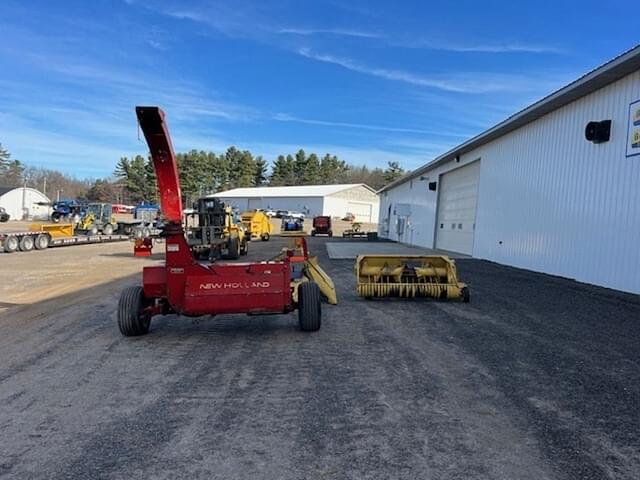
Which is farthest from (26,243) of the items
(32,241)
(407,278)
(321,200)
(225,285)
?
(321,200)

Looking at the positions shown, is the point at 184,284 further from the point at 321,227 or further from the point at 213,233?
the point at 321,227

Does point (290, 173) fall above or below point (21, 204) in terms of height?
above

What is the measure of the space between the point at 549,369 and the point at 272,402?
2.97 m

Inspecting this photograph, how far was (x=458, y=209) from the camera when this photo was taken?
24172 millimetres

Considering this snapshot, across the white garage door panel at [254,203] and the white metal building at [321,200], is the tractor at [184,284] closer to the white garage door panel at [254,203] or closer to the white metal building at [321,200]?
the white metal building at [321,200]

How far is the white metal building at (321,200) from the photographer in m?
84.5

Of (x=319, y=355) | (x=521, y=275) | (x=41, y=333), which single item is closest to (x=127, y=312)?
(x=41, y=333)

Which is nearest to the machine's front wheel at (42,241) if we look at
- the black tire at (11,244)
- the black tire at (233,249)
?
the black tire at (11,244)

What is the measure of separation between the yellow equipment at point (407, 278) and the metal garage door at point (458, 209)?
11990mm

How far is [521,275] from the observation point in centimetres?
1407

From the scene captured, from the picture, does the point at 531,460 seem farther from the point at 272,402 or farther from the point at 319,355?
the point at 319,355

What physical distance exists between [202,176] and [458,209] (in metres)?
87.4

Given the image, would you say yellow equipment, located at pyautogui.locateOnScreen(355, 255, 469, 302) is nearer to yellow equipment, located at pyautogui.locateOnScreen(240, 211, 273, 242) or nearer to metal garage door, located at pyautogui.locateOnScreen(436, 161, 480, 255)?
metal garage door, located at pyautogui.locateOnScreen(436, 161, 480, 255)

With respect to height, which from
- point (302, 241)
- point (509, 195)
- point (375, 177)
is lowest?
point (302, 241)
